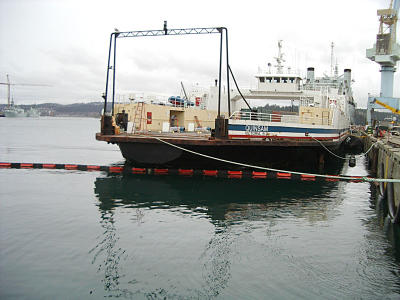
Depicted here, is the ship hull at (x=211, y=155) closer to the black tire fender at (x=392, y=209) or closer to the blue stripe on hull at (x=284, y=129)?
the blue stripe on hull at (x=284, y=129)

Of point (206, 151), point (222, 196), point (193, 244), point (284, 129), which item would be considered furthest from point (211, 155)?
point (193, 244)

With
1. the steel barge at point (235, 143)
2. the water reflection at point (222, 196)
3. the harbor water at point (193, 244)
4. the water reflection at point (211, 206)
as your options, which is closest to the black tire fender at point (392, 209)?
the harbor water at point (193, 244)

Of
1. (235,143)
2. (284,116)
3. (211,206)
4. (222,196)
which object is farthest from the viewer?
(284,116)

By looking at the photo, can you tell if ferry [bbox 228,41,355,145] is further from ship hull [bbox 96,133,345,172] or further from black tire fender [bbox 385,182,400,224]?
black tire fender [bbox 385,182,400,224]

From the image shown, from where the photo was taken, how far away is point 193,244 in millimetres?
9133

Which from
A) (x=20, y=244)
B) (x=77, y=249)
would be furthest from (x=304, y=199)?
(x=20, y=244)

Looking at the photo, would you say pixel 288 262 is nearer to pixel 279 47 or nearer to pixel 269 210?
pixel 269 210

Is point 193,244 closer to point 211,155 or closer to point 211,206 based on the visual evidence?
point 211,206

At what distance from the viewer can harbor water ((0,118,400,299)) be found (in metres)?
6.89

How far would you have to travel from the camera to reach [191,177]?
18.4 meters

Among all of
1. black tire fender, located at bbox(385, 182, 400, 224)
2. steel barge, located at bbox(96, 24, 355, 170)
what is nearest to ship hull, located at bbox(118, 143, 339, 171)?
steel barge, located at bbox(96, 24, 355, 170)

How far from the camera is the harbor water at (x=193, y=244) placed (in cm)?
689

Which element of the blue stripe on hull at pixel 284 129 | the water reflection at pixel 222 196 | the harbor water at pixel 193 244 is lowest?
the harbor water at pixel 193 244

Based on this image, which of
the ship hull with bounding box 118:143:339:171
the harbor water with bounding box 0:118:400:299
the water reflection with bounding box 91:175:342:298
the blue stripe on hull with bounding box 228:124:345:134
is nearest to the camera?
the harbor water with bounding box 0:118:400:299
